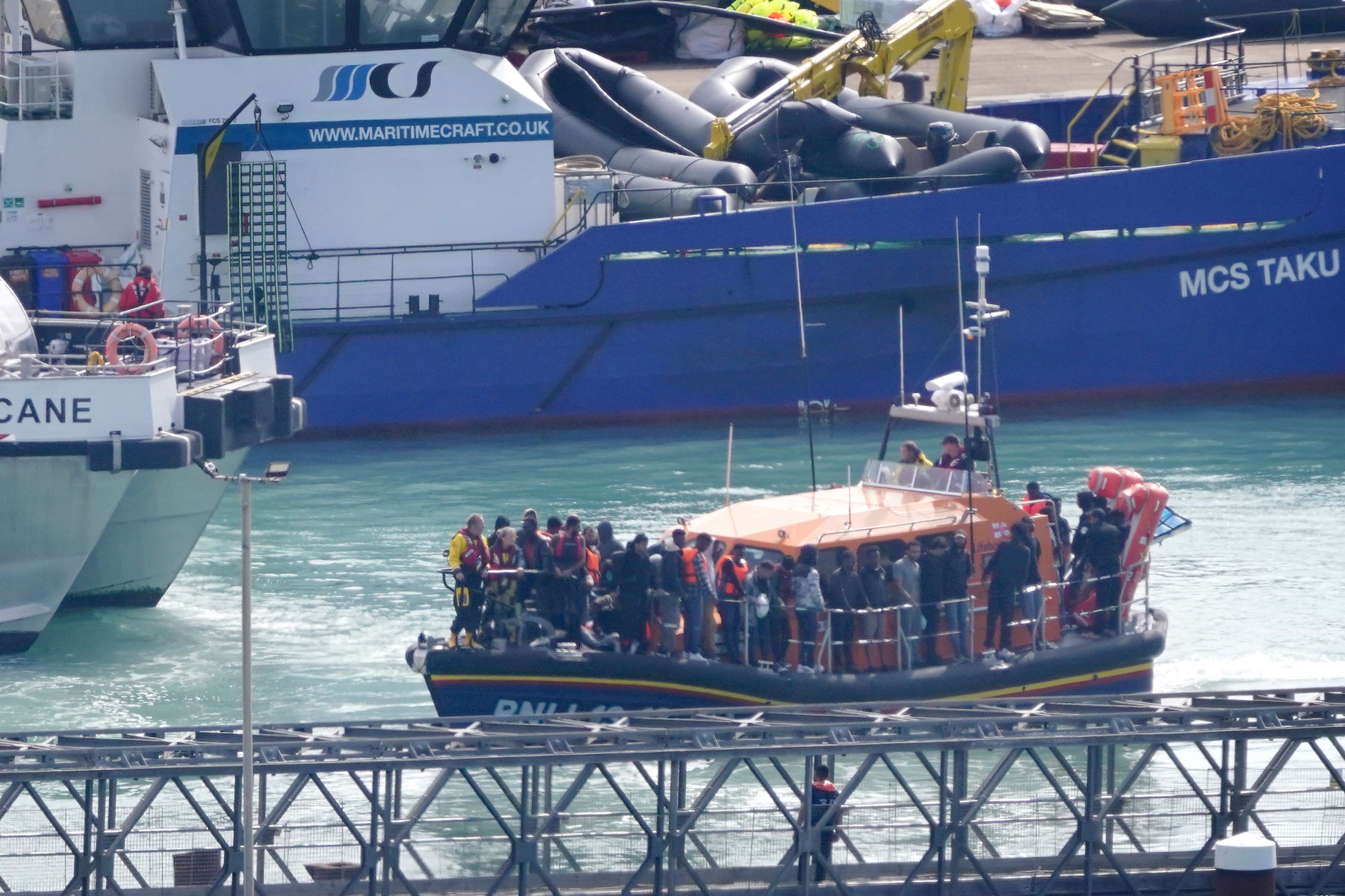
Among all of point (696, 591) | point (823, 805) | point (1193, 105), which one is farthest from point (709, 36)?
point (823, 805)

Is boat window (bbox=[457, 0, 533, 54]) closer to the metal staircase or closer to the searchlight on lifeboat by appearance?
the metal staircase

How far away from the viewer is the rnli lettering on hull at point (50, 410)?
1340 centimetres

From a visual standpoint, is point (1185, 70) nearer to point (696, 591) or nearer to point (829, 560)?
point (829, 560)

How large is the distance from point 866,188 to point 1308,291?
5.05m

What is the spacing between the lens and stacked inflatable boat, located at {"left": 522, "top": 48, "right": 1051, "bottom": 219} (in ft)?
71.6

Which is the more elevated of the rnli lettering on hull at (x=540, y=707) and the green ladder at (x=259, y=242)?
the green ladder at (x=259, y=242)

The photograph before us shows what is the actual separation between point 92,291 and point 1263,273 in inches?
495

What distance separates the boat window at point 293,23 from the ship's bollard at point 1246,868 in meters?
14.6

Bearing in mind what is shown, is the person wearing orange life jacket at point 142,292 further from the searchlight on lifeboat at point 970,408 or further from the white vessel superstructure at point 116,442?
the searchlight on lifeboat at point 970,408

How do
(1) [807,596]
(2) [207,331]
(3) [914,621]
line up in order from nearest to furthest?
(1) [807,596] < (3) [914,621] < (2) [207,331]

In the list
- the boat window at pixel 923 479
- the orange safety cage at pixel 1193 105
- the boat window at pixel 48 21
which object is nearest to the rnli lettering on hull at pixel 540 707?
the boat window at pixel 923 479

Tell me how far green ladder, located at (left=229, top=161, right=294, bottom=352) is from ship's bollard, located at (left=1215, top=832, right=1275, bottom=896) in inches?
Result: 561

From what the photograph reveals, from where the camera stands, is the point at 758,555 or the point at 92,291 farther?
the point at 92,291

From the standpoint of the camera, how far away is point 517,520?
1764 cm
